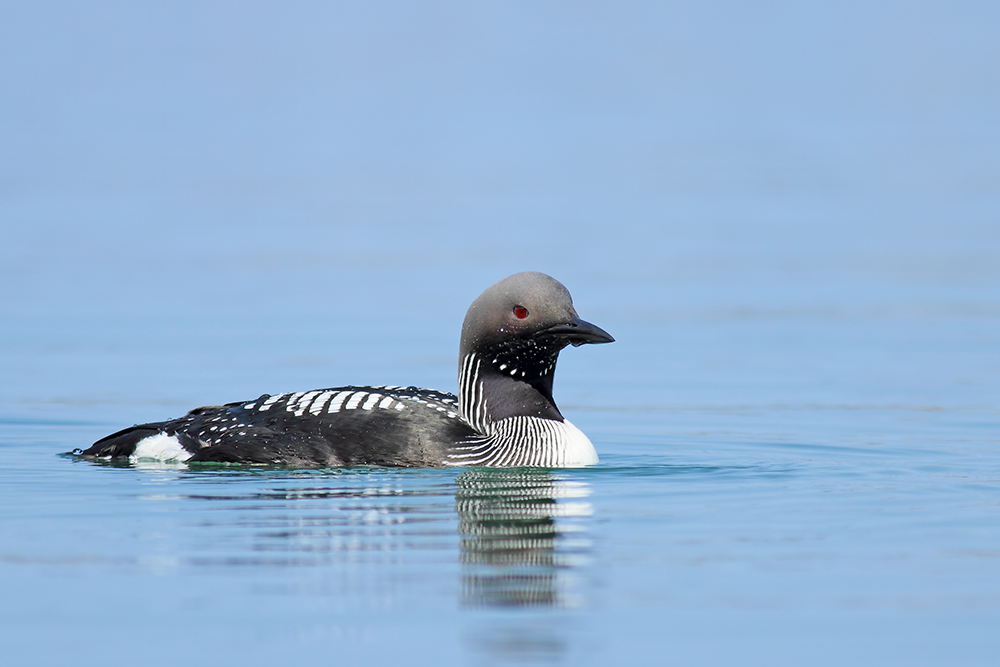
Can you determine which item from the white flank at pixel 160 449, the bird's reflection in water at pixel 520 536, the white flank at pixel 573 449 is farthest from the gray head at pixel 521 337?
the white flank at pixel 160 449

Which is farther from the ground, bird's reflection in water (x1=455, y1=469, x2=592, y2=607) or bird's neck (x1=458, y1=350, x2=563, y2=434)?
bird's neck (x1=458, y1=350, x2=563, y2=434)

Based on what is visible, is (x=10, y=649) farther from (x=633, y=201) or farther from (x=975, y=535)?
(x=633, y=201)

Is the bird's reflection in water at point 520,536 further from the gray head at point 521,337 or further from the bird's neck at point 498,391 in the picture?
the gray head at point 521,337

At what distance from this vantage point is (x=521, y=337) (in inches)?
345

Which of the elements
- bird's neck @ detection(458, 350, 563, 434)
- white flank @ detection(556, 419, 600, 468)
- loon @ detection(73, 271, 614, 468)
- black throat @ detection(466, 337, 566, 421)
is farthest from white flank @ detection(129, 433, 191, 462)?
white flank @ detection(556, 419, 600, 468)

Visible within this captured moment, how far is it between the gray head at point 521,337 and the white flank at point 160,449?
1475 mm

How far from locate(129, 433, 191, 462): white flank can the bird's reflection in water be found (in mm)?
1507

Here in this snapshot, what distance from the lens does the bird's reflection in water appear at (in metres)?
6.10

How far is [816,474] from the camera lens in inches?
342

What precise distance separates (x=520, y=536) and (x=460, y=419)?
189 cm

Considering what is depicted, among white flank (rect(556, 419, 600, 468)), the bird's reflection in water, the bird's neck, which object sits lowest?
the bird's reflection in water

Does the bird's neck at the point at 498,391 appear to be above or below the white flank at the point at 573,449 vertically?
above

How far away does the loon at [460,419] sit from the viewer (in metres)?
8.65

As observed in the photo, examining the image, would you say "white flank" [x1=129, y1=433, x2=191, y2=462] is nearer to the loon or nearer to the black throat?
the loon
